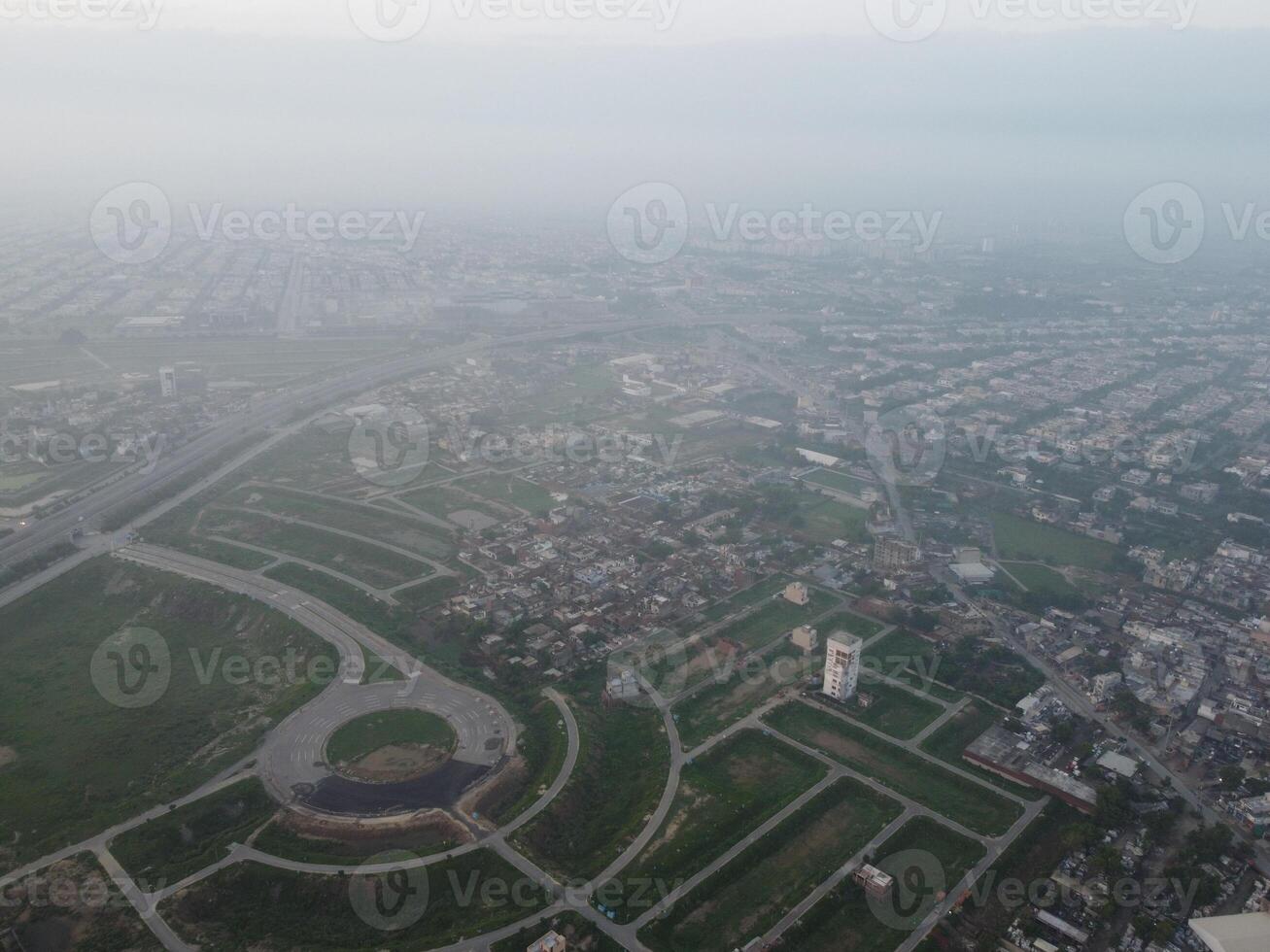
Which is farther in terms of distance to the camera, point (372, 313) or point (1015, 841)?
point (372, 313)

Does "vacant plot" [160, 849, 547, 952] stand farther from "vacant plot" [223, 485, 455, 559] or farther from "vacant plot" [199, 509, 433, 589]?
"vacant plot" [223, 485, 455, 559]

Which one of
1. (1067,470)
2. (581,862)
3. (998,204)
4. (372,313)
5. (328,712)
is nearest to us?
(581,862)

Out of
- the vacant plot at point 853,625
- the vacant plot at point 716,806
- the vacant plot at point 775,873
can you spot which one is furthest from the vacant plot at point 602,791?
the vacant plot at point 853,625

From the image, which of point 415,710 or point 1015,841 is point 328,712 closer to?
point 415,710

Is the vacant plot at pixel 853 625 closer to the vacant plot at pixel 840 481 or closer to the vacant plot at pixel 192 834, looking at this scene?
the vacant plot at pixel 840 481

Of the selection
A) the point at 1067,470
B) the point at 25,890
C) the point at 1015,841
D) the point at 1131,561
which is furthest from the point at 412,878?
the point at 1067,470

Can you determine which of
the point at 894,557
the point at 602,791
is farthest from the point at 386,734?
the point at 894,557

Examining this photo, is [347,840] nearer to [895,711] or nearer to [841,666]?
[841,666]
